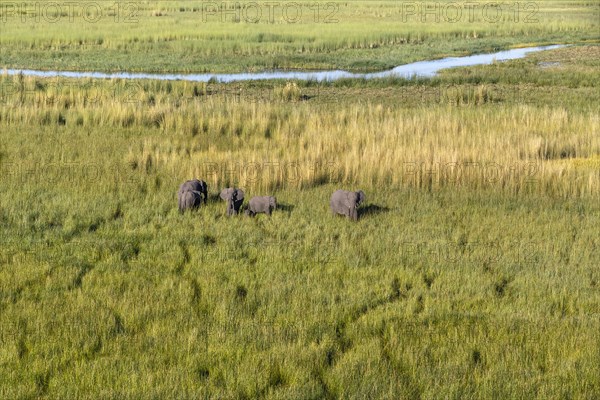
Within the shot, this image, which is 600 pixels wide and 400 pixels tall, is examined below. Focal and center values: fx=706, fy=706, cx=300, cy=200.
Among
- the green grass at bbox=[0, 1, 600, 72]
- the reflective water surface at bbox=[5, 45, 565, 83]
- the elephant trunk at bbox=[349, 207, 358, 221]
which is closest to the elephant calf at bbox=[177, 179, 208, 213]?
the elephant trunk at bbox=[349, 207, 358, 221]

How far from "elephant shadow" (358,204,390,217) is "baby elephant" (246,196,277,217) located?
1.35 meters

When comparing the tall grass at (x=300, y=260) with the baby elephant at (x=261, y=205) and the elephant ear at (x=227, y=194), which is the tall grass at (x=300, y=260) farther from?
the elephant ear at (x=227, y=194)

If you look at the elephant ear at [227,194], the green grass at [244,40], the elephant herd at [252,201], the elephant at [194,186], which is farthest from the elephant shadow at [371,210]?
the green grass at [244,40]

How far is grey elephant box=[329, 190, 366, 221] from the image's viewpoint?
10250mm

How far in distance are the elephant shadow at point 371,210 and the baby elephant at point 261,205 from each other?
4.42 ft

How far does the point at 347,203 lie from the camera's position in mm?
10328

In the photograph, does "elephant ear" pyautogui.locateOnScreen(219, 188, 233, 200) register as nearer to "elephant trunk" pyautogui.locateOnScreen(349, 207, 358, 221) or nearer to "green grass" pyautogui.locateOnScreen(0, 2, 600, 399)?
"green grass" pyautogui.locateOnScreen(0, 2, 600, 399)

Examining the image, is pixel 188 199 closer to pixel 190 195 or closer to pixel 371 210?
pixel 190 195

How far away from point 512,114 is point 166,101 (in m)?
9.91

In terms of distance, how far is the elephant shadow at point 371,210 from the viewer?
10805 millimetres

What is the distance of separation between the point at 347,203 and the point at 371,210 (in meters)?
0.79

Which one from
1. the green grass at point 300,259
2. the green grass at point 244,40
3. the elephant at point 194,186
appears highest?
the green grass at point 244,40

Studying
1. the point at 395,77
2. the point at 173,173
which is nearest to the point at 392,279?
the point at 173,173

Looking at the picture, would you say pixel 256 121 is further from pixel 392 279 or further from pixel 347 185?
pixel 392 279
